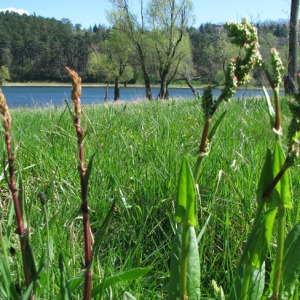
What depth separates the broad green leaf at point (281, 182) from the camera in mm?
623

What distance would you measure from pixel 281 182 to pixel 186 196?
170mm

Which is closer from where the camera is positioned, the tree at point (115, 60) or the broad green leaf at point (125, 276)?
the broad green leaf at point (125, 276)

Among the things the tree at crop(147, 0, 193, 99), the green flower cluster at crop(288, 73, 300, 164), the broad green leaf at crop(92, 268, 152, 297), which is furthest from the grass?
the tree at crop(147, 0, 193, 99)

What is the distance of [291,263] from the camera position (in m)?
0.71

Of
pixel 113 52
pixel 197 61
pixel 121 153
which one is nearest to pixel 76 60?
pixel 197 61

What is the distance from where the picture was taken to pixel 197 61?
55.6 m

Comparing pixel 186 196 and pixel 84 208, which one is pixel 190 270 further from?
pixel 84 208

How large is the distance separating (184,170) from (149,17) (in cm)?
3812

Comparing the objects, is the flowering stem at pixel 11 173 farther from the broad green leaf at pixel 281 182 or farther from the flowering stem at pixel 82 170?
the broad green leaf at pixel 281 182

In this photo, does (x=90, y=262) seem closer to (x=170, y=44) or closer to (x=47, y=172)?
(x=47, y=172)

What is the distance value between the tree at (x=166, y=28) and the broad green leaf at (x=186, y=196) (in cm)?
3479

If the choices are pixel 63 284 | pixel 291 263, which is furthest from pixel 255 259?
pixel 63 284

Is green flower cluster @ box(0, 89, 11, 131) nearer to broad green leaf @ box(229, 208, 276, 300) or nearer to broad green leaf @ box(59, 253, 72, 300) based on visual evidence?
broad green leaf @ box(59, 253, 72, 300)

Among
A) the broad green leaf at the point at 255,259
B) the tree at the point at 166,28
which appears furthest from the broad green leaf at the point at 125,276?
the tree at the point at 166,28
